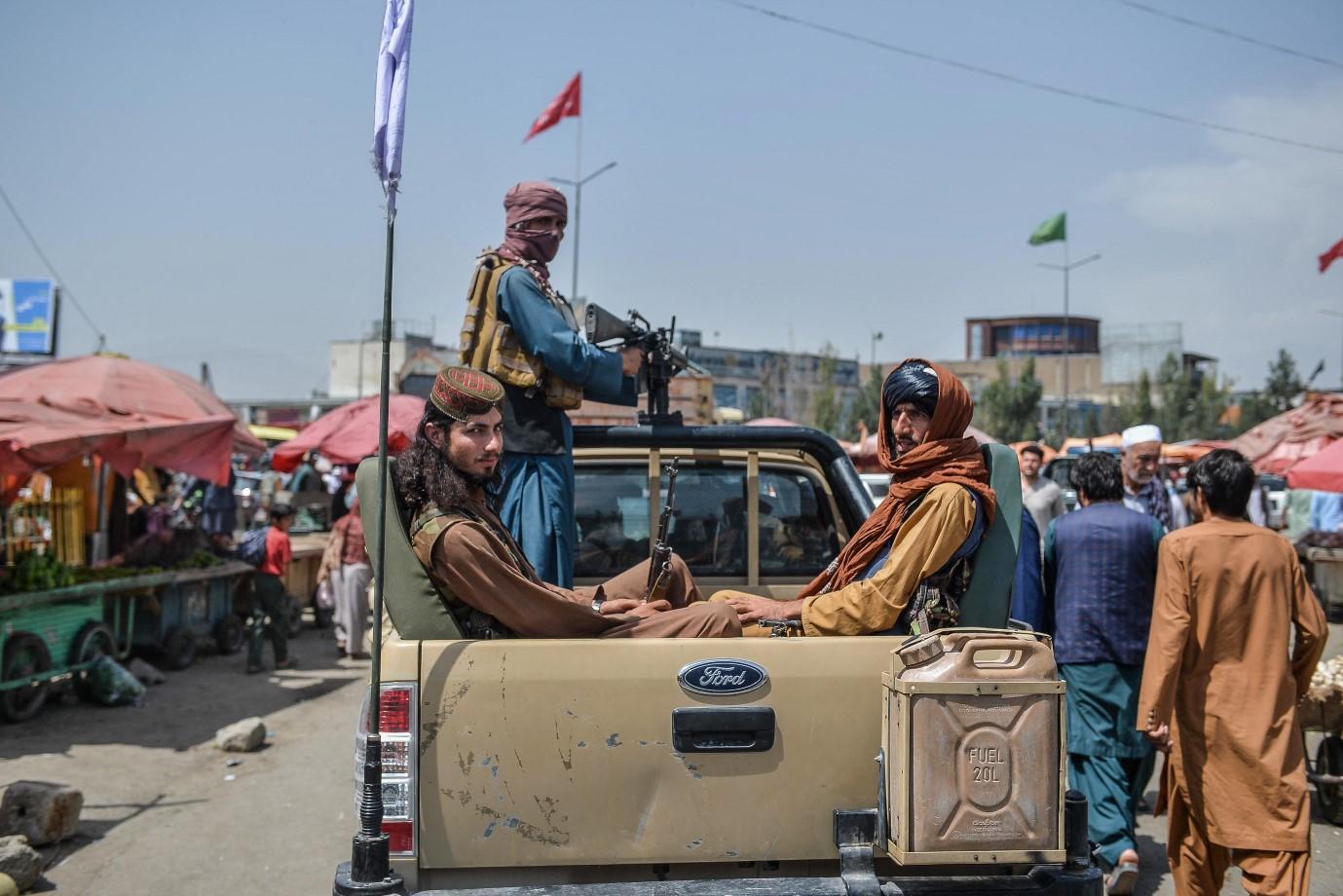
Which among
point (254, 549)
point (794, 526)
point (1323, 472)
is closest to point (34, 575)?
point (254, 549)

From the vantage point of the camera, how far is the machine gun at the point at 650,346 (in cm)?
451

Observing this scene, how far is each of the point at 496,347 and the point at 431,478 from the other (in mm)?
975

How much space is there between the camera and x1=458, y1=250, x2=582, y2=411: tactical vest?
414cm

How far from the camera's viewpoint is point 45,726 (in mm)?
8508

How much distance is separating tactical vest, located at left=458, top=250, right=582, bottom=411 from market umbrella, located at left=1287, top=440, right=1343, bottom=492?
401 inches

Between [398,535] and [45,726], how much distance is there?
690 centimetres

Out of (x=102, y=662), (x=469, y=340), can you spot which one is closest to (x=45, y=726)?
(x=102, y=662)

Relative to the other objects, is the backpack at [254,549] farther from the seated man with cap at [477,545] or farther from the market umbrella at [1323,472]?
the market umbrella at [1323,472]

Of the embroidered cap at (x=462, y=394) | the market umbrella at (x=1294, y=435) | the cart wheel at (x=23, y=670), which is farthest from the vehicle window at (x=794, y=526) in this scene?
the market umbrella at (x=1294, y=435)

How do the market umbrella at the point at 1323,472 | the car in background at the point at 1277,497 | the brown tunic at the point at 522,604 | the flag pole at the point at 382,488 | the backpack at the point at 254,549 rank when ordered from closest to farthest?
the flag pole at the point at 382,488 < the brown tunic at the point at 522,604 < the market umbrella at the point at 1323,472 < the backpack at the point at 254,549 < the car in background at the point at 1277,497

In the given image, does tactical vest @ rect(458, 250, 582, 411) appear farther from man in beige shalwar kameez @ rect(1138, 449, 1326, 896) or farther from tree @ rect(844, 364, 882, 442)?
tree @ rect(844, 364, 882, 442)

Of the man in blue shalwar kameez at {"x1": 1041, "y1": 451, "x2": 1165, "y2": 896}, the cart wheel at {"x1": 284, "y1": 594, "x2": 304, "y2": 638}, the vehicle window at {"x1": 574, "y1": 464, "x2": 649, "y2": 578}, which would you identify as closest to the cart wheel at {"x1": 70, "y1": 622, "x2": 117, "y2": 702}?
the cart wheel at {"x1": 284, "y1": 594, "x2": 304, "y2": 638}

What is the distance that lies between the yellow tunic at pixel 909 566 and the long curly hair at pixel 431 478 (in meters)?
1.11

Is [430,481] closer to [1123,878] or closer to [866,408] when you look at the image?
[1123,878]
